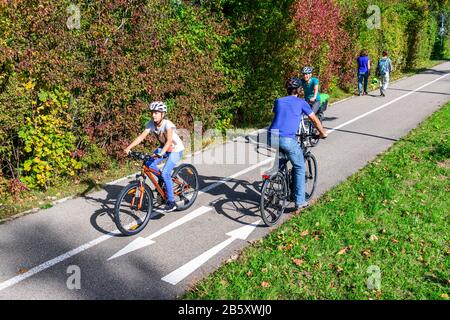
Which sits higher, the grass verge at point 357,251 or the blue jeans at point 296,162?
the blue jeans at point 296,162

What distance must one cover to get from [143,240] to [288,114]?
9.91 feet

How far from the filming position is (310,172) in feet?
25.3

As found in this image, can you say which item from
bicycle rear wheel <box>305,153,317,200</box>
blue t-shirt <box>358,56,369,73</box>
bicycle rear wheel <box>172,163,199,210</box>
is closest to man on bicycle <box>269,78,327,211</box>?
bicycle rear wheel <box>305,153,317,200</box>

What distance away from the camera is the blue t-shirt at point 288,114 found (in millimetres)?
6109

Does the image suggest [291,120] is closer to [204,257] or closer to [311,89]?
[204,257]

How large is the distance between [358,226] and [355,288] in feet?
5.49

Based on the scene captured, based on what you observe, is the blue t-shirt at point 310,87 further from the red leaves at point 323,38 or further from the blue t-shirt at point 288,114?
the blue t-shirt at point 288,114

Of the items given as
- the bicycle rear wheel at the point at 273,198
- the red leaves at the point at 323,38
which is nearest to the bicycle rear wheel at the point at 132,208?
the bicycle rear wheel at the point at 273,198

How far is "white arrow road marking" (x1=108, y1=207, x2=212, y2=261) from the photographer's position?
568 cm

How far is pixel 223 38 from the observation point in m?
12.1

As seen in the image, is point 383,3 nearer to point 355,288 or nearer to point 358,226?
point 358,226

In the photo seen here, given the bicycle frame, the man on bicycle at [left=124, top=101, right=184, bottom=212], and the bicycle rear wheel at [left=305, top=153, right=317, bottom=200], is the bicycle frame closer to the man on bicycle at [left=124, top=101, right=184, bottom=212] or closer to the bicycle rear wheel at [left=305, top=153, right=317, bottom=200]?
the man on bicycle at [left=124, top=101, right=184, bottom=212]

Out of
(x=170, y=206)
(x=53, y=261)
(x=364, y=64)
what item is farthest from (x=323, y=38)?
(x=53, y=261)

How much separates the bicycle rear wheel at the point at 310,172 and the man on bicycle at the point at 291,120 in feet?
3.32
